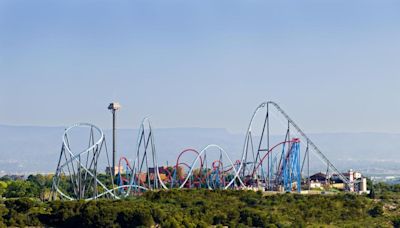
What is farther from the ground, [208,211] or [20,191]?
[20,191]

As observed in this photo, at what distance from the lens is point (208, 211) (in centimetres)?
3984

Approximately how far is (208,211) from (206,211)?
30 centimetres

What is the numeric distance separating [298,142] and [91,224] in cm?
2991

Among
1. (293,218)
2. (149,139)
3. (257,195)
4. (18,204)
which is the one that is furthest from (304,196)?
(18,204)

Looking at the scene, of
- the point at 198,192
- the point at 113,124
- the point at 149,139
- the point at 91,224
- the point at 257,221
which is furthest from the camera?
the point at 113,124

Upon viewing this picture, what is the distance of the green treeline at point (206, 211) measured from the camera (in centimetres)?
3662

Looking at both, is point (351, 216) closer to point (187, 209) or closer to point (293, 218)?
point (293, 218)

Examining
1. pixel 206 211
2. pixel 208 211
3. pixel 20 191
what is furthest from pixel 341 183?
pixel 208 211

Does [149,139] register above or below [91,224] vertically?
above

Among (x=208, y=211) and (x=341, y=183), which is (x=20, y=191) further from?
(x=341, y=183)

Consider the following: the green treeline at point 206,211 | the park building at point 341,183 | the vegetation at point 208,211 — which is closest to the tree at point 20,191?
the vegetation at point 208,211

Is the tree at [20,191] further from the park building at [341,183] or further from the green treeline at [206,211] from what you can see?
the park building at [341,183]

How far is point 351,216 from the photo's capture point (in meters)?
44.0

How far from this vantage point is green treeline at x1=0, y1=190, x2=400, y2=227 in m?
36.6
